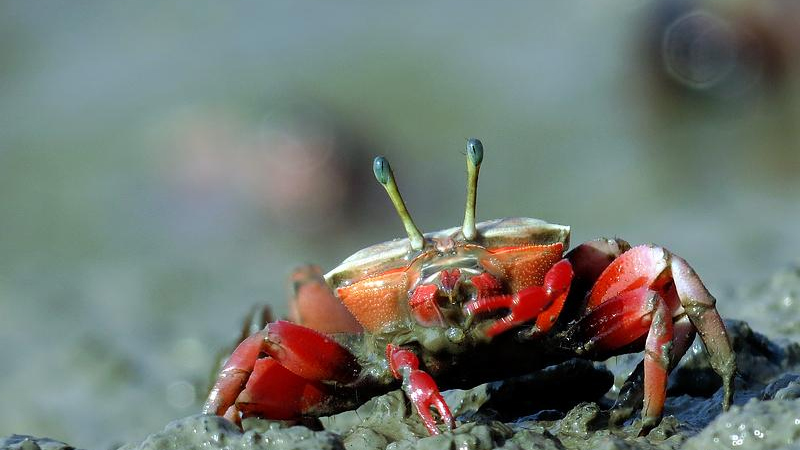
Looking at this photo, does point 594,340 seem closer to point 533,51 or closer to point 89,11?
point 533,51

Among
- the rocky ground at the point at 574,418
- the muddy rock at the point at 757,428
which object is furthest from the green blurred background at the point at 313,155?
the muddy rock at the point at 757,428

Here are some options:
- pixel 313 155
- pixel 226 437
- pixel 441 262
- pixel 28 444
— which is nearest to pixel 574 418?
pixel 441 262

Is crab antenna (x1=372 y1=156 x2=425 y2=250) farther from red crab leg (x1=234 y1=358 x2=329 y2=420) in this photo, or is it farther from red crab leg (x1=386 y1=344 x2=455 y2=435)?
red crab leg (x1=234 y1=358 x2=329 y2=420)

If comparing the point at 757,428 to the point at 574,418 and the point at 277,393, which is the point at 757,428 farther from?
the point at 277,393

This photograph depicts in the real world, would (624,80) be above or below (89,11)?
below

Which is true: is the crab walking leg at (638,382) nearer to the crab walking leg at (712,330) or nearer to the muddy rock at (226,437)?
the crab walking leg at (712,330)

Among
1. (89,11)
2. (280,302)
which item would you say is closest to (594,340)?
(280,302)

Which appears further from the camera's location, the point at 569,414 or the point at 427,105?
the point at 427,105

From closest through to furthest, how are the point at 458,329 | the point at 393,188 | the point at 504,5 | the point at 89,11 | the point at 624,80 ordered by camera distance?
the point at 458,329 → the point at 393,188 → the point at 624,80 → the point at 504,5 → the point at 89,11
